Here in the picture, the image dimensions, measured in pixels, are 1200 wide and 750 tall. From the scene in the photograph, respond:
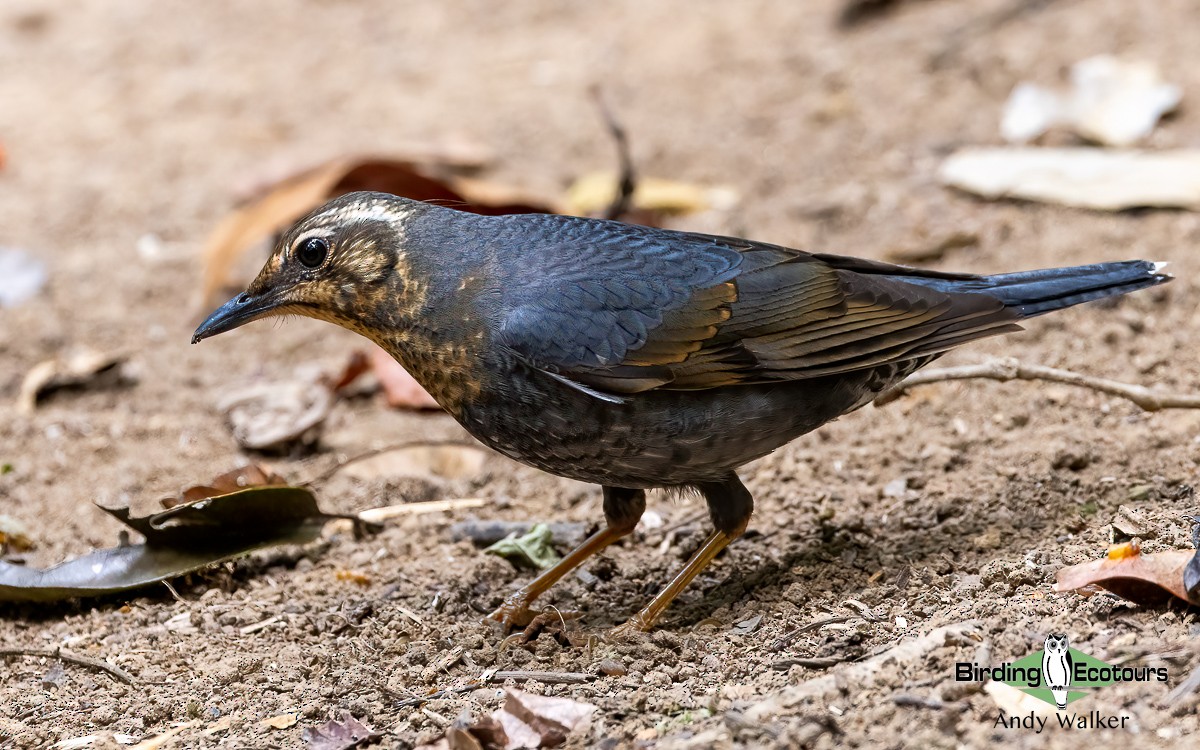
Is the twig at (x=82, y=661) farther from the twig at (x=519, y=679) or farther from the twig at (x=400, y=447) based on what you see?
the twig at (x=400, y=447)

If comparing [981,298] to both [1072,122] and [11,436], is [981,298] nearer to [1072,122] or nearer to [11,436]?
[1072,122]

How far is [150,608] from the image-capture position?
4449 millimetres

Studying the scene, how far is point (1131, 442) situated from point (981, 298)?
844mm

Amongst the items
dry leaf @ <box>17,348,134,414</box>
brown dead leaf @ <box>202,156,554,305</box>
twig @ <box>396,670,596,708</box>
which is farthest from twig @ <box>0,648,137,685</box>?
brown dead leaf @ <box>202,156,554,305</box>

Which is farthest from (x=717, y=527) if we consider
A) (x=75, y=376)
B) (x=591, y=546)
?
(x=75, y=376)

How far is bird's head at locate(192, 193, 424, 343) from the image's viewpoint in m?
4.25

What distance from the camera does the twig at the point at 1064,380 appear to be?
14.4 feet

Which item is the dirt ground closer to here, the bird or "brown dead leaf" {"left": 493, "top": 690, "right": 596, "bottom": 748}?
"brown dead leaf" {"left": 493, "top": 690, "right": 596, "bottom": 748}

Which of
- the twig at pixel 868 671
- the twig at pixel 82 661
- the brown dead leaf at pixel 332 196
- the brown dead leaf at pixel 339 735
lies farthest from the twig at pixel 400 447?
the twig at pixel 868 671

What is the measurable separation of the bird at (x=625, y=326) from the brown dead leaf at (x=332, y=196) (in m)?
2.18

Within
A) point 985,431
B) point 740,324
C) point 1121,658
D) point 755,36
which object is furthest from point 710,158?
point 1121,658

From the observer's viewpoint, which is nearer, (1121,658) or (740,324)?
(1121,658)

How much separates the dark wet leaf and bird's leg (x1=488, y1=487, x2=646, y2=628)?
31.6 inches

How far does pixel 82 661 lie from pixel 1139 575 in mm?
3100
